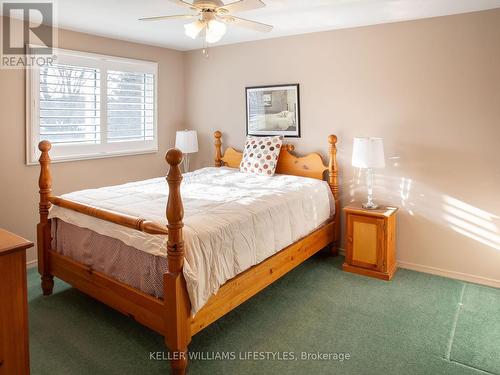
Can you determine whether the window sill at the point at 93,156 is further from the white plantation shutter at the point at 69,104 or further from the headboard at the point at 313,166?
the headboard at the point at 313,166

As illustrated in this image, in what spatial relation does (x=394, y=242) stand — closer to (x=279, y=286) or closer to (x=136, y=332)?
(x=279, y=286)

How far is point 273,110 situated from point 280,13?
123 centimetres

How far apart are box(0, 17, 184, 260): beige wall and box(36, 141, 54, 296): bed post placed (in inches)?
31.2

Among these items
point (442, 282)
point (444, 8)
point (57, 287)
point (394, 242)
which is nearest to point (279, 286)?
point (394, 242)

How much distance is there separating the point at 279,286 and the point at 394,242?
4.02 ft

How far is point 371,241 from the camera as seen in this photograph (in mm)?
3455

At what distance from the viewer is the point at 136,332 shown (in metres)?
2.55

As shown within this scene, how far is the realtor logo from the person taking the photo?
3213 mm

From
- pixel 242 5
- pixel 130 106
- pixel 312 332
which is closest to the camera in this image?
pixel 242 5

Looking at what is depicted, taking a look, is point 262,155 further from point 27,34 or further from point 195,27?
point 27,34

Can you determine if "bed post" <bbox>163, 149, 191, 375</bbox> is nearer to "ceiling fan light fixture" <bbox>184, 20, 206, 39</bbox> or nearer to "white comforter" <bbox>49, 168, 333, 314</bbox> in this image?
"white comforter" <bbox>49, 168, 333, 314</bbox>

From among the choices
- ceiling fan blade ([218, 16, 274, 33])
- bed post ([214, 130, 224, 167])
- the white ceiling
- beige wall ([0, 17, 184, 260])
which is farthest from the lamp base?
beige wall ([0, 17, 184, 260])

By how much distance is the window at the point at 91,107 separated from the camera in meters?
3.65

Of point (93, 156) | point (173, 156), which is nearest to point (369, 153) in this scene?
point (173, 156)
